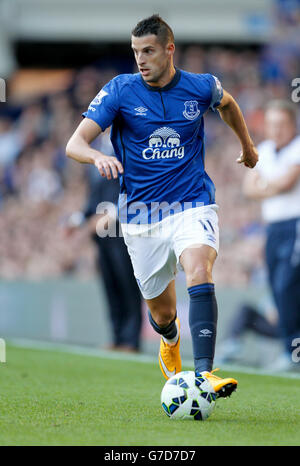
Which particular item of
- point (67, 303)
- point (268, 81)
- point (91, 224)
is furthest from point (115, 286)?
point (268, 81)

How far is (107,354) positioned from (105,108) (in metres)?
5.05

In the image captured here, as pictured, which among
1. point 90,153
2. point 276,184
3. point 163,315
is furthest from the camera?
point 276,184

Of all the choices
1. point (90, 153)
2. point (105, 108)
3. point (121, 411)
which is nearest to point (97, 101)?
point (105, 108)

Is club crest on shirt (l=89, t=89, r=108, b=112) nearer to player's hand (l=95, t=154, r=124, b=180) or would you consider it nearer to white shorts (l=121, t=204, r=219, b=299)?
player's hand (l=95, t=154, r=124, b=180)

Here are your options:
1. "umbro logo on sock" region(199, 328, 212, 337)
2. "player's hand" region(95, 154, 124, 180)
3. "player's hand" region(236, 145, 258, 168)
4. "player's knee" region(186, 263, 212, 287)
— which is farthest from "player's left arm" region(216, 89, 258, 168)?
"umbro logo on sock" region(199, 328, 212, 337)

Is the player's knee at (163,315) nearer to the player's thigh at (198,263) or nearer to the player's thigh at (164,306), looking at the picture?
the player's thigh at (164,306)

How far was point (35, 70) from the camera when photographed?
75.2 feet

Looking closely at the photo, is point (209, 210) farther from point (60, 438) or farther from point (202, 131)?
point (60, 438)

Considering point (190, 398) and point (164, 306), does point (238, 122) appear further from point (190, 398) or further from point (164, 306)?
point (190, 398)

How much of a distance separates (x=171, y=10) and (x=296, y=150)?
492 inches

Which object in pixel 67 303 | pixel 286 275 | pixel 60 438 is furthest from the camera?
pixel 67 303

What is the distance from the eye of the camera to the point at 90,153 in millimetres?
4789

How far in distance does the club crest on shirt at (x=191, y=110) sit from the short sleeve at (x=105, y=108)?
409 millimetres

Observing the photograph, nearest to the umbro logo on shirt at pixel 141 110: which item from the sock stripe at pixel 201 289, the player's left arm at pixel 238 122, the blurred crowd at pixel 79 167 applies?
the player's left arm at pixel 238 122
